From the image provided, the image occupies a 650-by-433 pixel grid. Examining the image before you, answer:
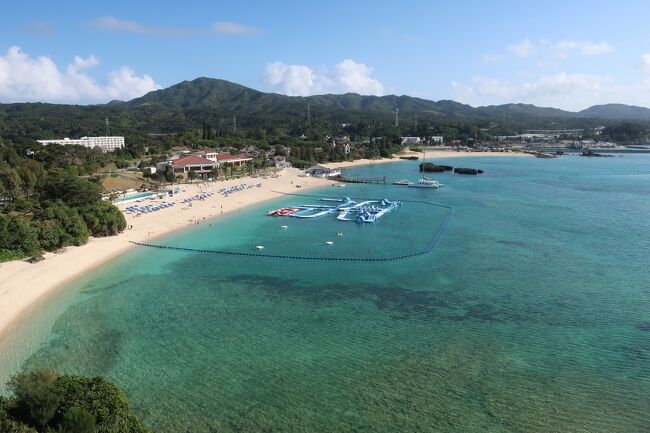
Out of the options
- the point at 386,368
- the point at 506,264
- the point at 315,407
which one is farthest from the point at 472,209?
the point at 315,407

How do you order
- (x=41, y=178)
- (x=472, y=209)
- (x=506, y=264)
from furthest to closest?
(x=472, y=209) < (x=41, y=178) < (x=506, y=264)

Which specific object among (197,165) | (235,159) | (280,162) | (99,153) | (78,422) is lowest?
(78,422)

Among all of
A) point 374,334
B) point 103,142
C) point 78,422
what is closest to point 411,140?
point 103,142

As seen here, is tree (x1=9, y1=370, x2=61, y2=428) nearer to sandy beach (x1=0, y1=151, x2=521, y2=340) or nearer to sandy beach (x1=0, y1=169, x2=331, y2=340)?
sandy beach (x1=0, y1=151, x2=521, y2=340)

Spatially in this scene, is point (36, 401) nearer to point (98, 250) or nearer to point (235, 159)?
point (98, 250)

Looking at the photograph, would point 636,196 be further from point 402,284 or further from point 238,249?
point 238,249

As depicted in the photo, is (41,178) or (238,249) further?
(41,178)

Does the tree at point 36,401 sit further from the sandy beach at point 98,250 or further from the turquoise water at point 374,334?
the sandy beach at point 98,250

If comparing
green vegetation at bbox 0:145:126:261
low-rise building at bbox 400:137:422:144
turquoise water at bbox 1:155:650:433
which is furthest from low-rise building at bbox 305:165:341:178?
low-rise building at bbox 400:137:422:144
